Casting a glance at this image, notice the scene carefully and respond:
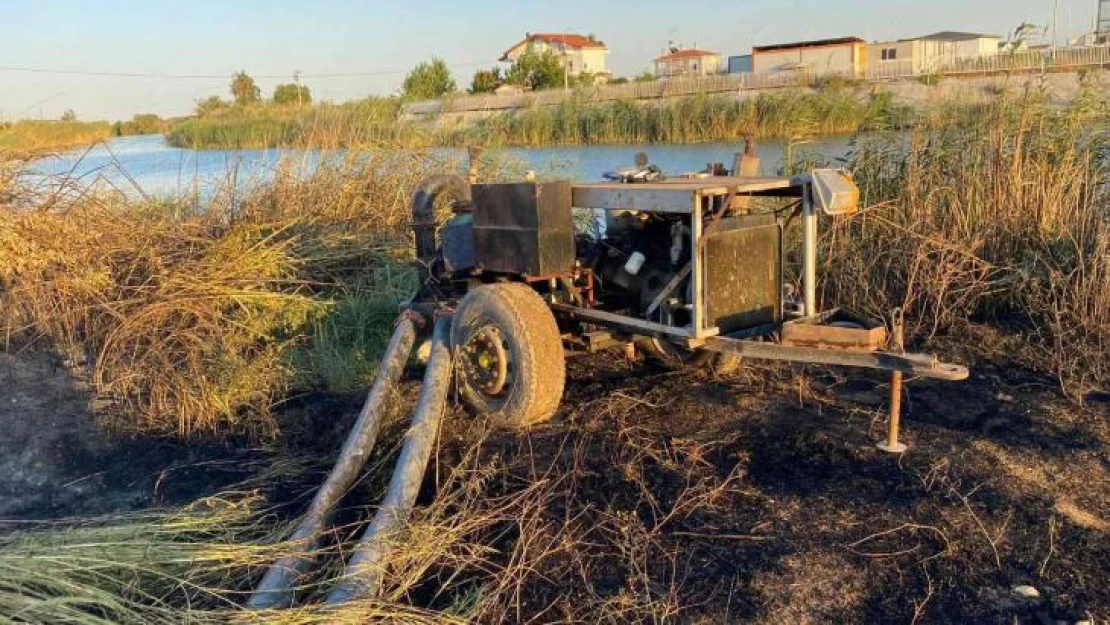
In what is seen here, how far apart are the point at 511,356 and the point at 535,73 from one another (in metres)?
51.8

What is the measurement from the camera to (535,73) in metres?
54.3

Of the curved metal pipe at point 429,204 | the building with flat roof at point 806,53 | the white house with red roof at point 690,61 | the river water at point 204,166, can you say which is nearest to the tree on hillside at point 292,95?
the river water at point 204,166

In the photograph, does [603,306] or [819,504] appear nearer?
[819,504]

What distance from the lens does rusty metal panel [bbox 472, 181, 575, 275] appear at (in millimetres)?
4516

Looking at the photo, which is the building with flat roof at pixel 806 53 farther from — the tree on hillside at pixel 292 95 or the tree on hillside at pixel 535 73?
the tree on hillside at pixel 292 95

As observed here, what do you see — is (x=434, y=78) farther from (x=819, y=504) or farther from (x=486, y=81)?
(x=819, y=504)

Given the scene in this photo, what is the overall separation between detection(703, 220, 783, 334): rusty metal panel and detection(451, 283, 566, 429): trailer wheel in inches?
34.5

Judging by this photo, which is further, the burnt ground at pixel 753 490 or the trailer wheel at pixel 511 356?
the trailer wheel at pixel 511 356

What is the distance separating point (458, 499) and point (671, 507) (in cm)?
102

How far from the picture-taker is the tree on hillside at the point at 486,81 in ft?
172

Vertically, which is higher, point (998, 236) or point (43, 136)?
point (43, 136)

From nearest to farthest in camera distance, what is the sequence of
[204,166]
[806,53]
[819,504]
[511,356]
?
[819,504], [511,356], [204,166], [806,53]

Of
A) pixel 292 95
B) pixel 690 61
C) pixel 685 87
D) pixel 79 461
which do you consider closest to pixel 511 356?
pixel 79 461

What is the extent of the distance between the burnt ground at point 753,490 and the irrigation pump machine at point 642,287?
0.33 m
